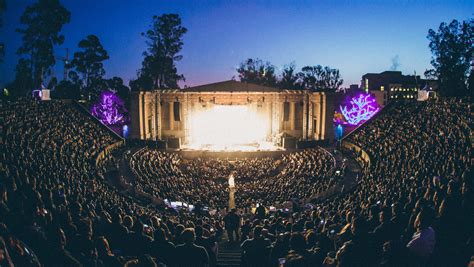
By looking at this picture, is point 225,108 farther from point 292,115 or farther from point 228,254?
point 228,254

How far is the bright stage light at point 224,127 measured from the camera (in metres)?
36.1

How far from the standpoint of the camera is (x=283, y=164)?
27609mm

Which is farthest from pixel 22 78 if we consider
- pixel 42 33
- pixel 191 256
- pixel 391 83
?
pixel 391 83

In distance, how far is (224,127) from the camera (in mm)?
36531

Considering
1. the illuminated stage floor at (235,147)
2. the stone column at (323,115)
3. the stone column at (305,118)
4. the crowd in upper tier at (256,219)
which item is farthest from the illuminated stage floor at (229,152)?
the crowd in upper tier at (256,219)

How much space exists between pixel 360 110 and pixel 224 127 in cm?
1865

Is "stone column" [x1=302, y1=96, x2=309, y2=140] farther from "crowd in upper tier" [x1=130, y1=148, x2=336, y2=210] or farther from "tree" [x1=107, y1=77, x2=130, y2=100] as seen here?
"tree" [x1=107, y1=77, x2=130, y2=100]

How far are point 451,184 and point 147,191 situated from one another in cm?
1388

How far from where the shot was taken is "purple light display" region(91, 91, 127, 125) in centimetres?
4484

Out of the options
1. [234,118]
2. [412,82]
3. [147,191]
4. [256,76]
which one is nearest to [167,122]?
[234,118]

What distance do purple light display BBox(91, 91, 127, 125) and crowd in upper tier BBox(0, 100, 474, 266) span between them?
23.8 meters

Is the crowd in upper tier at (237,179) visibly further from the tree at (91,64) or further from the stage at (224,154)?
the tree at (91,64)

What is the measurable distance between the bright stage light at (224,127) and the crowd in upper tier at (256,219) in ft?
51.9

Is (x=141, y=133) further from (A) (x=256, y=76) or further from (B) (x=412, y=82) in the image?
(B) (x=412, y=82)
